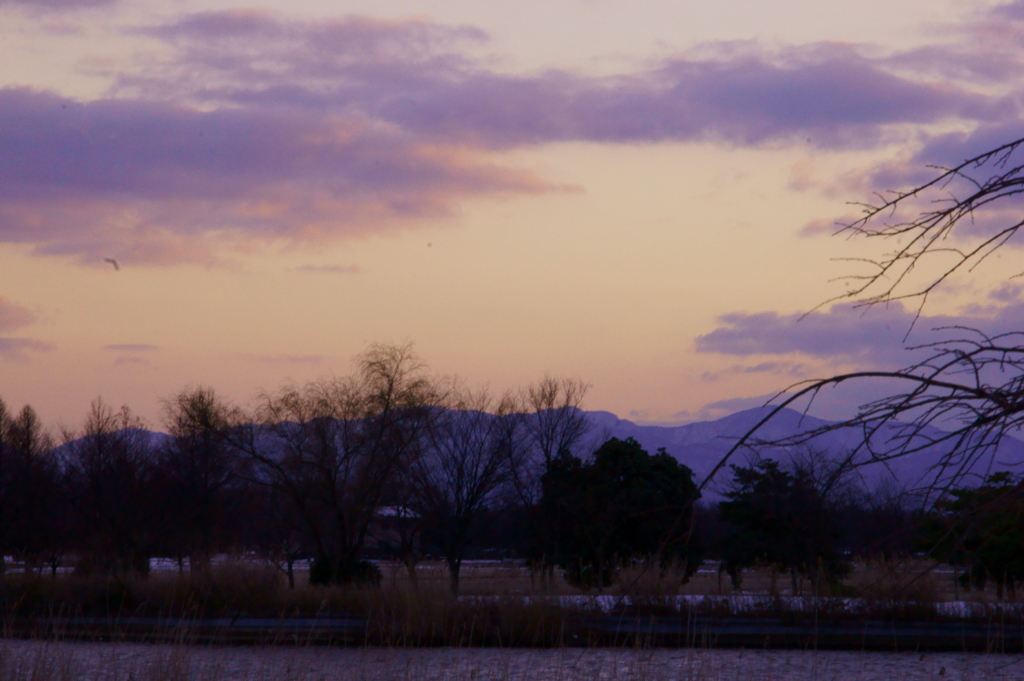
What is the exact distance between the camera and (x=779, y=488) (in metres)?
3.74

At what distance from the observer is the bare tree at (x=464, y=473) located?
37594 mm

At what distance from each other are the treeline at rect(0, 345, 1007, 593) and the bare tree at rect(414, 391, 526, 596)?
10 cm

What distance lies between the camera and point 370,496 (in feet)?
106

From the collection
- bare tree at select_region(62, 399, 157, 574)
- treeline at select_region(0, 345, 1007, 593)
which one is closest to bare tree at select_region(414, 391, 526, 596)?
treeline at select_region(0, 345, 1007, 593)

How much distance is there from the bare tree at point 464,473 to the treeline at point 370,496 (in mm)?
102

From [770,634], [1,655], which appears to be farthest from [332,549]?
[1,655]

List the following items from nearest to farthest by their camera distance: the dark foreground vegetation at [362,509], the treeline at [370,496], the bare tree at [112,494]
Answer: the dark foreground vegetation at [362,509] → the treeline at [370,496] → the bare tree at [112,494]

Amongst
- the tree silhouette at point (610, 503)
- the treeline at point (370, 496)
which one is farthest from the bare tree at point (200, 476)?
the tree silhouette at point (610, 503)

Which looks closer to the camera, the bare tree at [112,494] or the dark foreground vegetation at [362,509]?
the dark foreground vegetation at [362,509]

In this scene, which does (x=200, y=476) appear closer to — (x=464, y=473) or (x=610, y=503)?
(x=464, y=473)

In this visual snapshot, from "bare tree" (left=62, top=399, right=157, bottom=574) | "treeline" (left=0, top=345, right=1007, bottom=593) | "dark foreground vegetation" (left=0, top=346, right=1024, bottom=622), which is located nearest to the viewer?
"dark foreground vegetation" (left=0, top=346, right=1024, bottom=622)

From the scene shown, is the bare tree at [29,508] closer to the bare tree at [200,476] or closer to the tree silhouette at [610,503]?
the bare tree at [200,476]

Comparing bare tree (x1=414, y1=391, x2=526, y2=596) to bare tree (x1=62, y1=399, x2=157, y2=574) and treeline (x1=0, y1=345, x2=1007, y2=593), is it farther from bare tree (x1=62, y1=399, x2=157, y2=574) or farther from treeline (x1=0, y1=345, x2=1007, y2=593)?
bare tree (x1=62, y1=399, x2=157, y2=574)

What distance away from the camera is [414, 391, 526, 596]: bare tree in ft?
123
